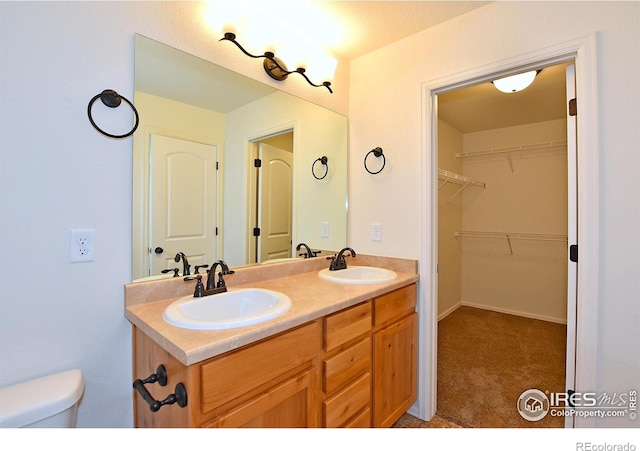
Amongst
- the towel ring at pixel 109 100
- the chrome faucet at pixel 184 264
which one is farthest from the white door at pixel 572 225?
the towel ring at pixel 109 100

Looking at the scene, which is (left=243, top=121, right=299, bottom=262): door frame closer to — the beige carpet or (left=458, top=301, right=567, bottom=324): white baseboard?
the beige carpet

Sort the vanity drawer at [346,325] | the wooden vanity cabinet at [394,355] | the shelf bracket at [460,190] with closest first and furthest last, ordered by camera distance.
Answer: the vanity drawer at [346,325] → the wooden vanity cabinet at [394,355] → the shelf bracket at [460,190]

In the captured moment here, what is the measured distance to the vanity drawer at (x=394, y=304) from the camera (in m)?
1.55

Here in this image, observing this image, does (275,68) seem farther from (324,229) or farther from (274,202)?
(324,229)

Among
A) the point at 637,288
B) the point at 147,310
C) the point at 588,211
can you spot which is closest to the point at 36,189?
the point at 147,310

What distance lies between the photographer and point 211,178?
1548 millimetres

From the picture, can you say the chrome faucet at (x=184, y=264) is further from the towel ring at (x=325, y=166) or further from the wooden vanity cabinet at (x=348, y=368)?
the towel ring at (x=325, y=166)

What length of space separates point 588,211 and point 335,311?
1204mm

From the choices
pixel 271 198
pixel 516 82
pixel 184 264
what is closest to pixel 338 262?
pixel 271 198

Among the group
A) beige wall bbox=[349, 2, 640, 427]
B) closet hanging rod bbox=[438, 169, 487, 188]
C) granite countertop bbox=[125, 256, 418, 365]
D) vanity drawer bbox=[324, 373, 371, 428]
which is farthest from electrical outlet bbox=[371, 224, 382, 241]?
closet hanging rod bbox=[438, 169, 487, 188]

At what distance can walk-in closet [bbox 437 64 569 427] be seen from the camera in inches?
106

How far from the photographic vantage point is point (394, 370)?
1.66 m

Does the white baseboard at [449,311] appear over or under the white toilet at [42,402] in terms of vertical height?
under

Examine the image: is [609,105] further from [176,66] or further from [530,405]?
[176,66]
